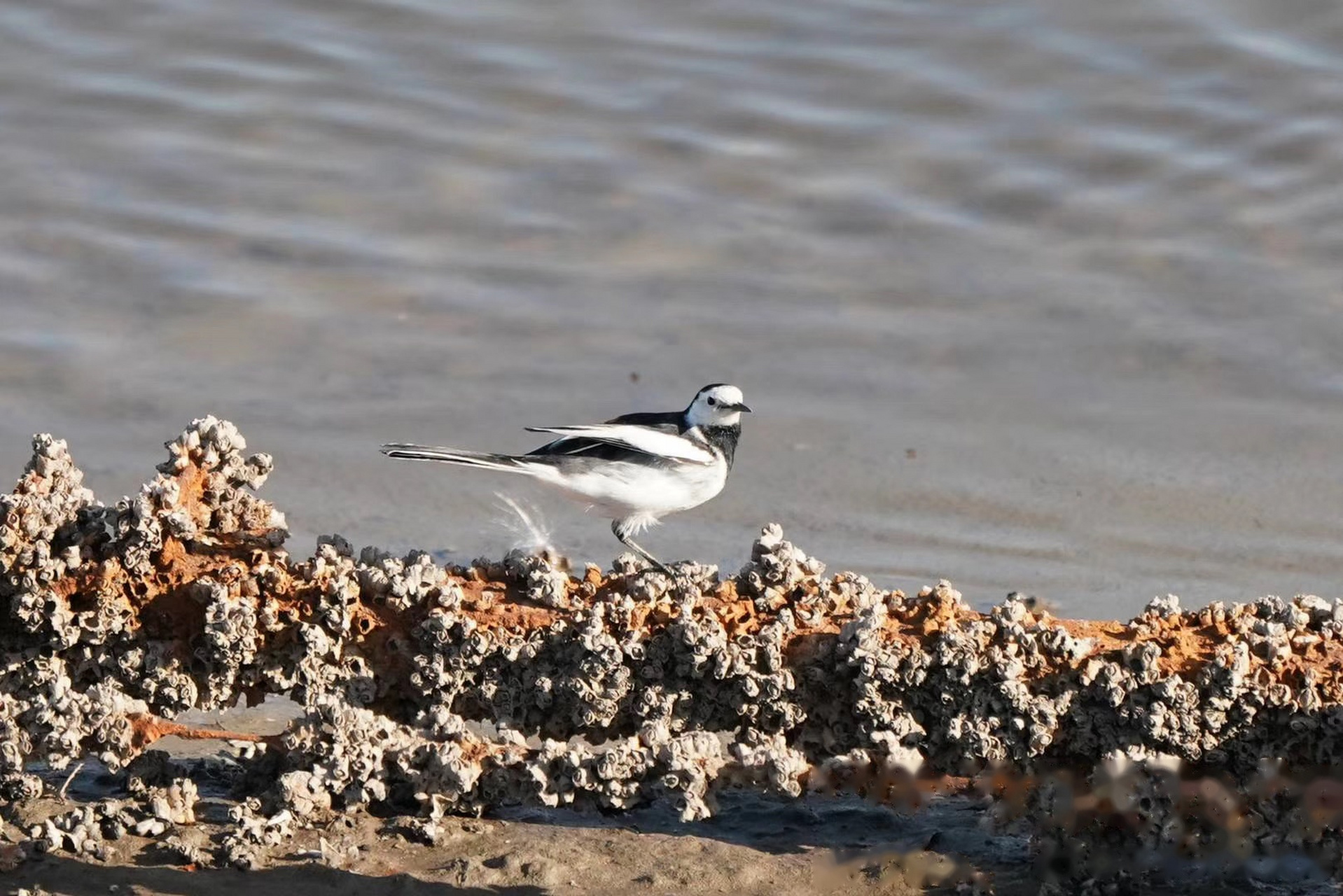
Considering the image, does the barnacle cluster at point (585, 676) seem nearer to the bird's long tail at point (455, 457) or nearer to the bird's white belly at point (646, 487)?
the bird's long tail at point (455, 457)

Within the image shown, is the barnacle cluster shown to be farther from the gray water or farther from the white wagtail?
the gray water

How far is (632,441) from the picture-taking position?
19.3 ft

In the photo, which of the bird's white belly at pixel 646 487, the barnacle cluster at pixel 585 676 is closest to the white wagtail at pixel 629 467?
the bird's white belly at pixel 646 487

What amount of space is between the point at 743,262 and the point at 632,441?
4417mm

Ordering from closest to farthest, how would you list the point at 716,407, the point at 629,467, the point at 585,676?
the point at 585,676 → the point at 629,467 → the point at 716,407

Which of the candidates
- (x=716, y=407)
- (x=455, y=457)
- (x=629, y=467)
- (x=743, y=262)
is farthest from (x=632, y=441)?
(x=743, y=262)

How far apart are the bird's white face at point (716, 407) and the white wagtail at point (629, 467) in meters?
0.07

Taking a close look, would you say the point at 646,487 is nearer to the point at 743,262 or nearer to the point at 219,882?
the point at 219,882

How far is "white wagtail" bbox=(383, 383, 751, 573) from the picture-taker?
5820 mm

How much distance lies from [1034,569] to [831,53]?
19.8 feet

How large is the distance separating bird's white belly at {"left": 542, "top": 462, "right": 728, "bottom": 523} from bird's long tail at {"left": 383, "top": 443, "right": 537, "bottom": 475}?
196 mm

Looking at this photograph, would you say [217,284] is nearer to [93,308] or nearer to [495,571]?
[93,308]

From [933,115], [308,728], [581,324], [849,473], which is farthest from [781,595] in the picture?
[933,115]

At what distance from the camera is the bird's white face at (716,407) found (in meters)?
6.31
